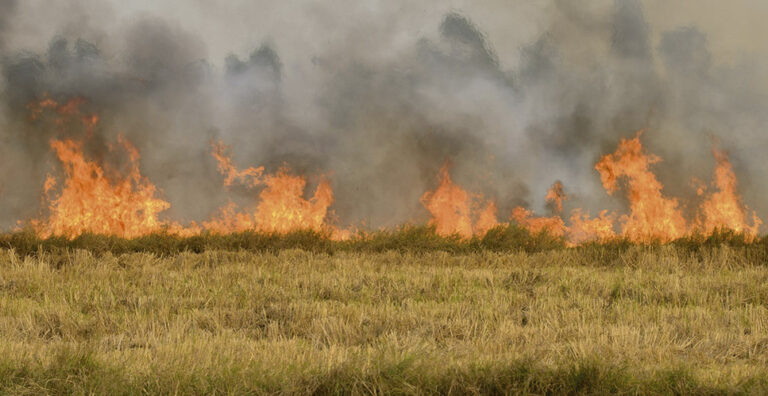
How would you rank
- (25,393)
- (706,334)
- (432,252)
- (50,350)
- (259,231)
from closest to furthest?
1. (25,393)
2. (50,350)
3. (706,334)
4. (432,252)
5. (259,231)

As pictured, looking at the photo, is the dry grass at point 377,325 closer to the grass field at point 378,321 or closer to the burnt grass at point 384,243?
the grass field at point 378,321

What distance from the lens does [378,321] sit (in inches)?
279

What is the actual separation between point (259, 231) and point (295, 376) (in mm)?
11448

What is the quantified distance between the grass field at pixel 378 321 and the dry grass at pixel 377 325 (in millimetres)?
20

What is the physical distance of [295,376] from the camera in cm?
462

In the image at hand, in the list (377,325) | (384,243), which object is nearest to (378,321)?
(377,325)

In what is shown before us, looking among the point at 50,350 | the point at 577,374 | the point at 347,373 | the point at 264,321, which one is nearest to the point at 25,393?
the point at 50,350

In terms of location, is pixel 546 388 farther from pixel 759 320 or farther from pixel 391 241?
pixel 391 241

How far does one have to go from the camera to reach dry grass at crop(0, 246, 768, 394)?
4.63 metres

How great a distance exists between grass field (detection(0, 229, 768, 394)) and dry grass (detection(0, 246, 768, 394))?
0.07 feet

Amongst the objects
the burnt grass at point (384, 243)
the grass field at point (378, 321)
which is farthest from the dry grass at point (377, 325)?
the burnt grass at point (384, 243)

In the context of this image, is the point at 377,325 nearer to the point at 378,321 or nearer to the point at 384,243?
the point at 378,321

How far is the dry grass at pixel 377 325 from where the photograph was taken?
463cm

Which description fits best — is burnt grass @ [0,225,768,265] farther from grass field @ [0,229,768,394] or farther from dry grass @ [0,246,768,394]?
dry grass @ [0,246,768,394]
